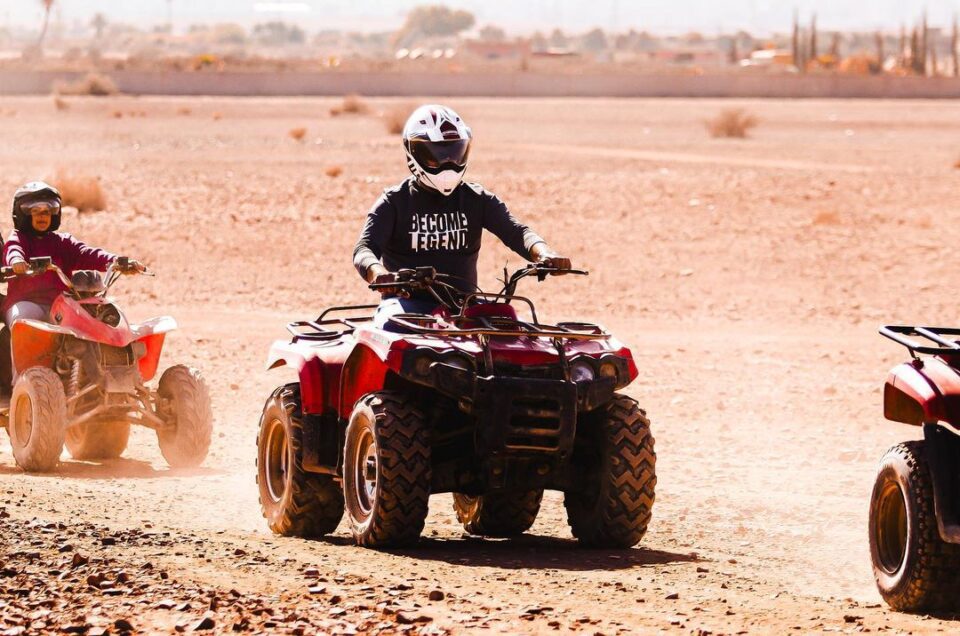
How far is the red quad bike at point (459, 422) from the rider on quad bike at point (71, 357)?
3124mm

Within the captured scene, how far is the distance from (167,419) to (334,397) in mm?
3725

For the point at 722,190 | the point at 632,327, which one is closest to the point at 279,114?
the point at 722,190

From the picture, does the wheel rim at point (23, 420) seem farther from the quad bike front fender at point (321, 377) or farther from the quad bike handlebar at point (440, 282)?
the quad bike handlebar at point (440, 282)

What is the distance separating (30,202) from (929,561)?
26.0ft

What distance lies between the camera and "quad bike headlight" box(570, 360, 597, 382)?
8742 mm

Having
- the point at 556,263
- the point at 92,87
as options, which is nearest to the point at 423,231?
the point at 556,263

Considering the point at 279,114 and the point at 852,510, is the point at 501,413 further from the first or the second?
the point at 279,114

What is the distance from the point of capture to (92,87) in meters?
87.1

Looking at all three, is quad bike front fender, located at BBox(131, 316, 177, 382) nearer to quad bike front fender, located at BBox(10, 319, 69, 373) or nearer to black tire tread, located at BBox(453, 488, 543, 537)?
quad bike front fender, located at BBox(10, 319, 69, 373)

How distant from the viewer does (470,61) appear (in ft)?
504

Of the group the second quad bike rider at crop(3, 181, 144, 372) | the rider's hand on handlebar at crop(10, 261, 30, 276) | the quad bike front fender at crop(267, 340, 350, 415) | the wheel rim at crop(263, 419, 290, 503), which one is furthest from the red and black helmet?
the quad bike front fender at crop(267, 340, 350, 415)

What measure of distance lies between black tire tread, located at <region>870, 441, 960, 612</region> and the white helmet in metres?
3.23

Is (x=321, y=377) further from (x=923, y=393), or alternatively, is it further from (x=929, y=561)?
(x=929, y=561)

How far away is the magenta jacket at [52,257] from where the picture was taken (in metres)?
13.0
